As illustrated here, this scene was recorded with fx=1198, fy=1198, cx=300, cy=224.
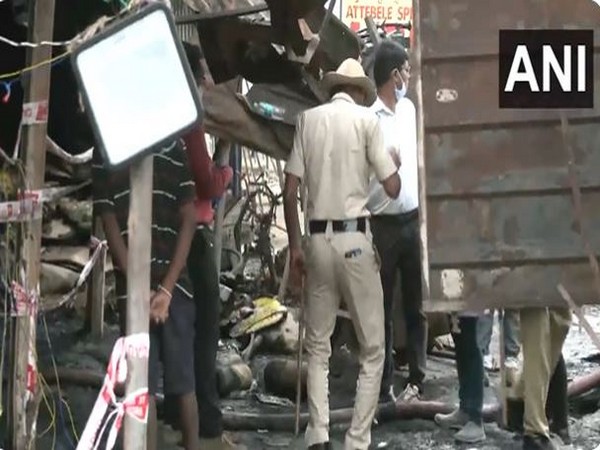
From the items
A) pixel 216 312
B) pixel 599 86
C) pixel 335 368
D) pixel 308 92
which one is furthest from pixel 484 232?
pixel 335 368

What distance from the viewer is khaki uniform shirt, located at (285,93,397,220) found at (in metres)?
6.86

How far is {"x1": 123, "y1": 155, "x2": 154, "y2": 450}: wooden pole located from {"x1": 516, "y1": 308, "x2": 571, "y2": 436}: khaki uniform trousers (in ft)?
10.4

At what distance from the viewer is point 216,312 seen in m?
6.75

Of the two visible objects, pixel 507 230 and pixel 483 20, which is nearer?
pixel 483 20

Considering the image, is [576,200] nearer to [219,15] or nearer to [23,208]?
[219,15]

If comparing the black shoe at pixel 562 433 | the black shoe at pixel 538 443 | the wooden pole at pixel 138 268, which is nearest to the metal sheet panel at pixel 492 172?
the black shoe at pixel 538 443

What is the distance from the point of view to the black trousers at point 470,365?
7.64 meters

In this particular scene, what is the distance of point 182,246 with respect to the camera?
562cm

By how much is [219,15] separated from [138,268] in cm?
353

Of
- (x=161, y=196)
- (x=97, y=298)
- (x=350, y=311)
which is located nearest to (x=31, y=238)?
(x=161, y=196)

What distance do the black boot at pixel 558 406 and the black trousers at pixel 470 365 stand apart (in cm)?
45

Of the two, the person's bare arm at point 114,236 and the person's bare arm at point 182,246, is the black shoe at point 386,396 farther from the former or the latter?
the person's bare arm at point 114,236

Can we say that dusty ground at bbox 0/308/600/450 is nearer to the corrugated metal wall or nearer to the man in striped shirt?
the man in striped shirt

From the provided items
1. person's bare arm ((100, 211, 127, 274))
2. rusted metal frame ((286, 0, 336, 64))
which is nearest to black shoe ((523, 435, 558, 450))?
Result: person's bare arm ((100, 211, 127, 274))
